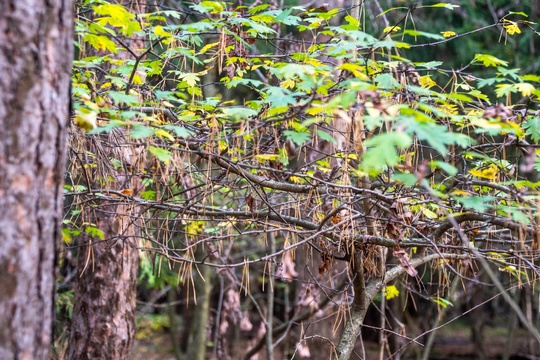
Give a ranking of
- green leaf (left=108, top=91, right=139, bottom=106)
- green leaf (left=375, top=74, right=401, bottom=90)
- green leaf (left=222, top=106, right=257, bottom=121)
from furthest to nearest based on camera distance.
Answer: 1. green leaf (left=375, top=74, right=401, bottom=90)
2. green leaf (left=222, top=106, right=257, bottom=121)
3. green leaf (left=108, top=91, right=139, bottom=106)

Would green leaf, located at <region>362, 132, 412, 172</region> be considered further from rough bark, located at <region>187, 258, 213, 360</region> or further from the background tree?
rough bark, located at <region>187, 258, 213, 360</region>

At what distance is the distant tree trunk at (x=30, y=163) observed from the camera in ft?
Answer: 5.02

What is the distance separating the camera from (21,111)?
1.56 m

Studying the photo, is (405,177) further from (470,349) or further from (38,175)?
(470,349)

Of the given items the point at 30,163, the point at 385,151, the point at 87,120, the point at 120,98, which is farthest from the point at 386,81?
the point at 30,163

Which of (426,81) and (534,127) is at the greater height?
(426,81)

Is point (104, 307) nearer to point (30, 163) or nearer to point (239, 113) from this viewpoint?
point (239, 113)

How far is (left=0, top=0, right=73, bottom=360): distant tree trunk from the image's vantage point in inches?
60.2

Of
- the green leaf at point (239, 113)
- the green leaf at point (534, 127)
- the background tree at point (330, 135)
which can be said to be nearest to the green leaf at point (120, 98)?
the background tree at point (330, 135)

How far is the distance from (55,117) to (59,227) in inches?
13.7

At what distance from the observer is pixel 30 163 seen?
1580mm

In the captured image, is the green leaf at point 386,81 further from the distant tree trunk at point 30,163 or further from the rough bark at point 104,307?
the rough bark at point 104,307

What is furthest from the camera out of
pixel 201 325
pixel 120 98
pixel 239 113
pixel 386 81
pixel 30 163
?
pixel 201 325

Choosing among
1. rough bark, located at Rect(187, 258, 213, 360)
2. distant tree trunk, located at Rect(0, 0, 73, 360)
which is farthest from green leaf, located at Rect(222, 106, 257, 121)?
rough bark, located at Rect(187, 258, 213, 360)
